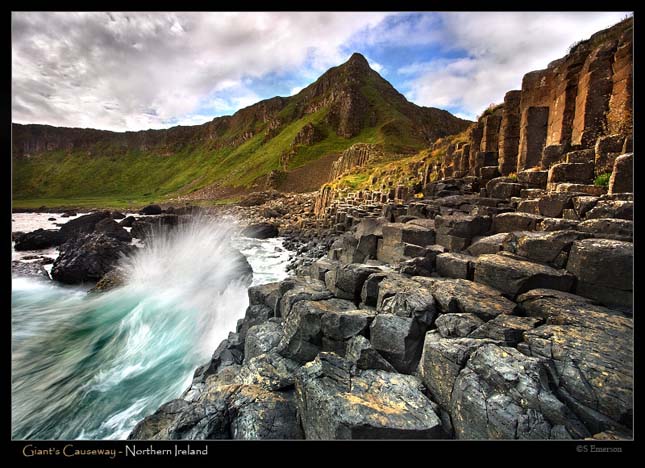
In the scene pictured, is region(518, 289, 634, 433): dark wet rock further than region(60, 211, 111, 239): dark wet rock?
A: No

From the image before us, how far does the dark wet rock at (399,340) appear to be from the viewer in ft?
12.3

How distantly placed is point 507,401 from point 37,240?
2968 centimetres

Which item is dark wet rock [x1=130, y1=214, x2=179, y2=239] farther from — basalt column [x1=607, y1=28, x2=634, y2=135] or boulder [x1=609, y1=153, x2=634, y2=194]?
basalt column [x1=607, y1=28, x2=634, y2=135]

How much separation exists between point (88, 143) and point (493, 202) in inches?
7183

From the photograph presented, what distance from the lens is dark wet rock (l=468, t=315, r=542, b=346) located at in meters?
3.17

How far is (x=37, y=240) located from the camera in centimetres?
2022

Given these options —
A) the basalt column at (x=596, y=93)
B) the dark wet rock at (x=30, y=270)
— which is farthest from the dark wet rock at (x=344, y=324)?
the dark wet rock at (x=30, y=270)

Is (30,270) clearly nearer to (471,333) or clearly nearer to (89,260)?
(89,260)

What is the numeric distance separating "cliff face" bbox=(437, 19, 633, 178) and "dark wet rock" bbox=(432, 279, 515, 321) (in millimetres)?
5016

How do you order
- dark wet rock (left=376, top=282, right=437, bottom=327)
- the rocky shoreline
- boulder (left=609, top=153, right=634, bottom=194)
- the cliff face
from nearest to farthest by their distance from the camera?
1. the rocky shoreline
2. dark wet rock (left=376, top=282, right=437, bottom=327)
3. boulder (left=609, top=153, right=634, bottom=194)
4. the cliff face

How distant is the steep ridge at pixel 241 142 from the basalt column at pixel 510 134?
38693 mm

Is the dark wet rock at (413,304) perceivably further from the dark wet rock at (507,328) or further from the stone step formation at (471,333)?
the dark wet rock at (507,328)

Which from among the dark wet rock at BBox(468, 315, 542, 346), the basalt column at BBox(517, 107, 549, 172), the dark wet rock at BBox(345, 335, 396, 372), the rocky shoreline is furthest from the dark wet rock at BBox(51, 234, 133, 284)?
the basalt column at BBox(517, 107, 549, 172)
